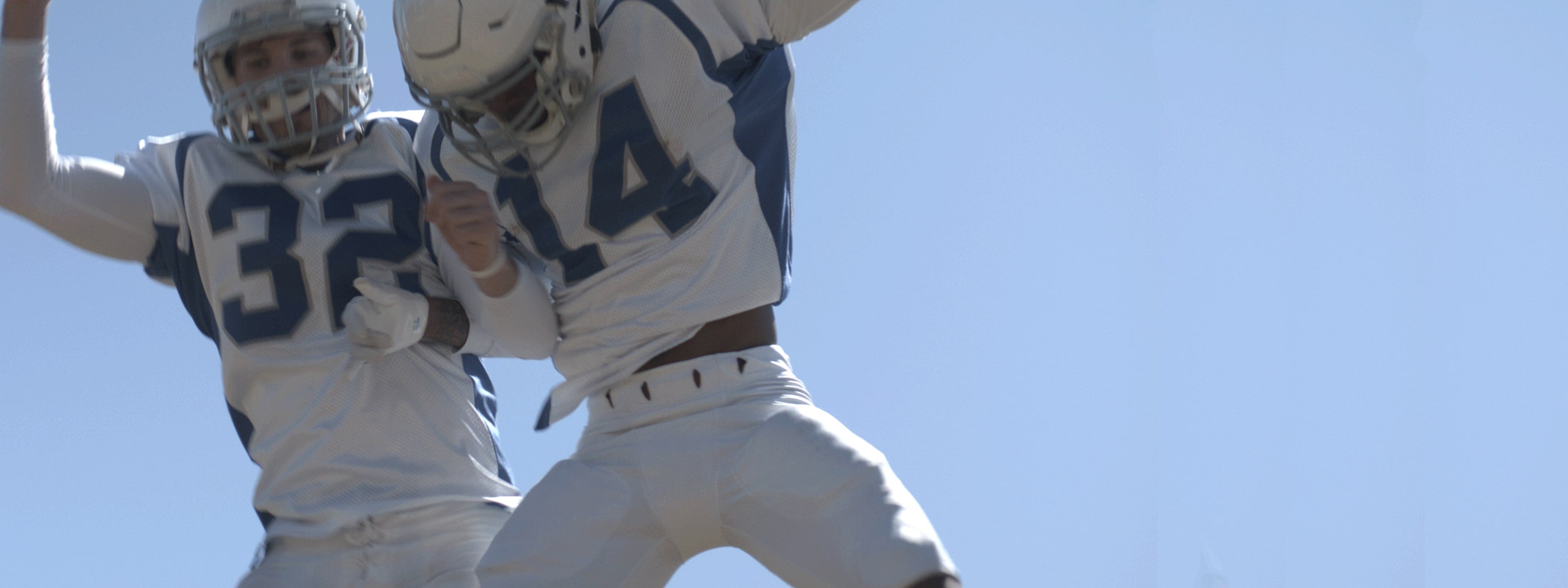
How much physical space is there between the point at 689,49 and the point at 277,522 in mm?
Result: 1569

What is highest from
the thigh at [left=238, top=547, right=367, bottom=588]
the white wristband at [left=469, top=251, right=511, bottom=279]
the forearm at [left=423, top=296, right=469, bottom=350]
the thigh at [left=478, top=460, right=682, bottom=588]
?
the white wristband at [left=469, top=251, right=511, bottom=279]

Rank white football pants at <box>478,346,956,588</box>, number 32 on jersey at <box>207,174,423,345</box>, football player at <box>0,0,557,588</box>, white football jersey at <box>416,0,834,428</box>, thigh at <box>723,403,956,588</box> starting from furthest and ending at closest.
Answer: number 32 on jersey at <box>207,174,423,345</box> < football player at <box>0,0,557,588</box> < white football jersey at <box>416,0,834,428</box> < white football pants at <box>478,346,956,588</box> < thigh at <box>723,403,956,588</box>

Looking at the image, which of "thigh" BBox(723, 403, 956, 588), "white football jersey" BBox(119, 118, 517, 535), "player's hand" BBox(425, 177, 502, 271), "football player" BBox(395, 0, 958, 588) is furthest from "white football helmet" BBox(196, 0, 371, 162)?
"thigh" BBox(723, 403, 956, 588)

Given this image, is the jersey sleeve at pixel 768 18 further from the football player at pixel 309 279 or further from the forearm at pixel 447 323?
the forearm at pixel 447 323

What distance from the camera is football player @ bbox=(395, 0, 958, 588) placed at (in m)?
3.44

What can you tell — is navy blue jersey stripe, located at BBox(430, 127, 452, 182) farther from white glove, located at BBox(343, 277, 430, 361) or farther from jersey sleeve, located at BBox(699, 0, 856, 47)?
jersey sleeve, located at BBox(699, 0, 856, 47)

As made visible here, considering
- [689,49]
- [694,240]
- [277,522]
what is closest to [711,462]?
[694,240]

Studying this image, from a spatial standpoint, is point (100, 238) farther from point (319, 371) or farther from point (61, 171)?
point (319, 371)

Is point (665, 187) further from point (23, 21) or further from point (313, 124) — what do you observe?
point (23, 21)

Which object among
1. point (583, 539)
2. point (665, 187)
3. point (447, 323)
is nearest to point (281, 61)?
point (447, 323)

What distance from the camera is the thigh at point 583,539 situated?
3.40 meters

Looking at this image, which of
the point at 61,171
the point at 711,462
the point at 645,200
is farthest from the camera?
the point at 61,171

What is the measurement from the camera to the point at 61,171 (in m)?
4.02

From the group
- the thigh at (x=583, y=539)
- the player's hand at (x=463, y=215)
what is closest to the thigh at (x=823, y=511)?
the thigh at (x=583, y=539)
